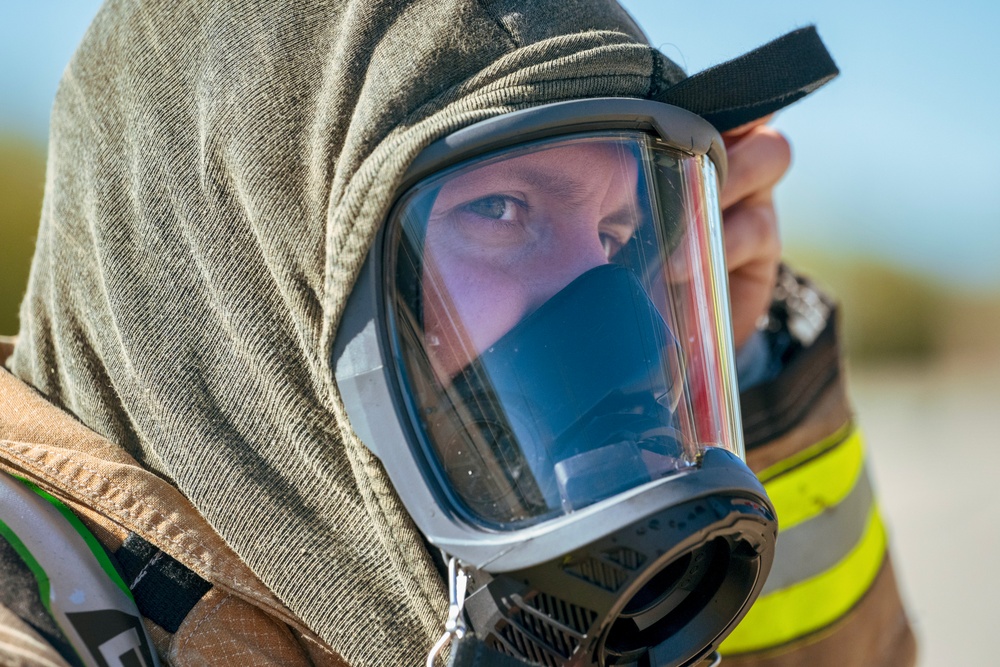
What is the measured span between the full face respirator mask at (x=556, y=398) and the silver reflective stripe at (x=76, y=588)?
421 mm

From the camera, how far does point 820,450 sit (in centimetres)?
222

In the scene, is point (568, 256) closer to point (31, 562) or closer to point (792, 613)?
point (31, 562)

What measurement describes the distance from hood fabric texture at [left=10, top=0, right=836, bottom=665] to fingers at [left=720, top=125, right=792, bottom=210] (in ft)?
1.70

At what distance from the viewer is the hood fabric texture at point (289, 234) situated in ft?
4.39

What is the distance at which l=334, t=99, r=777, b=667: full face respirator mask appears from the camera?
46.8 inches

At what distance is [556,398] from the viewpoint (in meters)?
1.24

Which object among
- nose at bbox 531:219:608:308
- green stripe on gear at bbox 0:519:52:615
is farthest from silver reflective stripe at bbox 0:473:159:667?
nose at bbox 531:219:608:308

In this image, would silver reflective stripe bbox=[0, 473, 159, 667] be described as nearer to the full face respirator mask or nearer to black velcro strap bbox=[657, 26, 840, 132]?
the full face respirator mask

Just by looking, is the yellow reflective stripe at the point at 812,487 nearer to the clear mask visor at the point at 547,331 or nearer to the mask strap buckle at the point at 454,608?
the clear mask visor at the point at 547,331

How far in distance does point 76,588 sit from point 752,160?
5.08 feet

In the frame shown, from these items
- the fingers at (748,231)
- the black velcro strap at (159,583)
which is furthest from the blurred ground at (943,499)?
the black velcro strap at (159,583)

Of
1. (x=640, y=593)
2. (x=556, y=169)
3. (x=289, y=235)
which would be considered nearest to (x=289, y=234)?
(x=289, y=235)

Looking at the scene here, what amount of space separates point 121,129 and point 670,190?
93cm

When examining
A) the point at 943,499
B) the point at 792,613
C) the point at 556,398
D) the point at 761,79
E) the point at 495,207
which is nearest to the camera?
the point at 556,398
